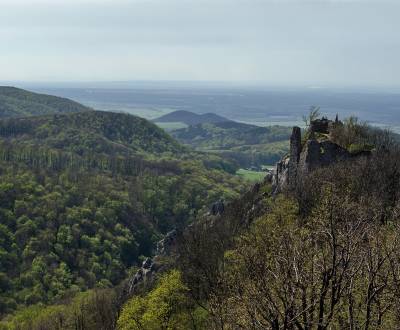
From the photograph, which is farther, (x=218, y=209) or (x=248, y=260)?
(x=218, y=209)

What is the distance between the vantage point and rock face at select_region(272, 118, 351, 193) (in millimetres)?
83812

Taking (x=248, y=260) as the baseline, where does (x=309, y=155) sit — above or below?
above

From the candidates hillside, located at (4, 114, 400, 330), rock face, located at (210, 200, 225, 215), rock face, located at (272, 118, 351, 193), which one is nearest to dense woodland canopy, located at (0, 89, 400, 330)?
hillside, located at (4, 114, 400, 330)

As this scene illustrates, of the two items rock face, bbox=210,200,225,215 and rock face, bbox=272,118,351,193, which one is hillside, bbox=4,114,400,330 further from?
rock face, bbox=210,200,225,215

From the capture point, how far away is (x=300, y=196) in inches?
2749

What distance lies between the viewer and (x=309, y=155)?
8444 cm

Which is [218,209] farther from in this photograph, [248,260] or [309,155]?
[248,260]

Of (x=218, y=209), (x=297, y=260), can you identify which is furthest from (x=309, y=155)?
(x=297, y=260)

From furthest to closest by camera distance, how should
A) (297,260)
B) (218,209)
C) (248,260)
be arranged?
(218,209) → (248,260) → (297,260)

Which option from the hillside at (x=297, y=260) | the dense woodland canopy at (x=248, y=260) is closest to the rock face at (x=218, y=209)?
the hillside at (x=297, y=260)

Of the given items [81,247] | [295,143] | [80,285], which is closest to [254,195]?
[295,143]

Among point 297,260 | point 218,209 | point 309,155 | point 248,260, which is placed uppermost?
point 297,260

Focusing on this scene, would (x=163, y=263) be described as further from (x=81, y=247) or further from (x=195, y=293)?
(x=81, y=247)

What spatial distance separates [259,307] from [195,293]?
37420 mm
